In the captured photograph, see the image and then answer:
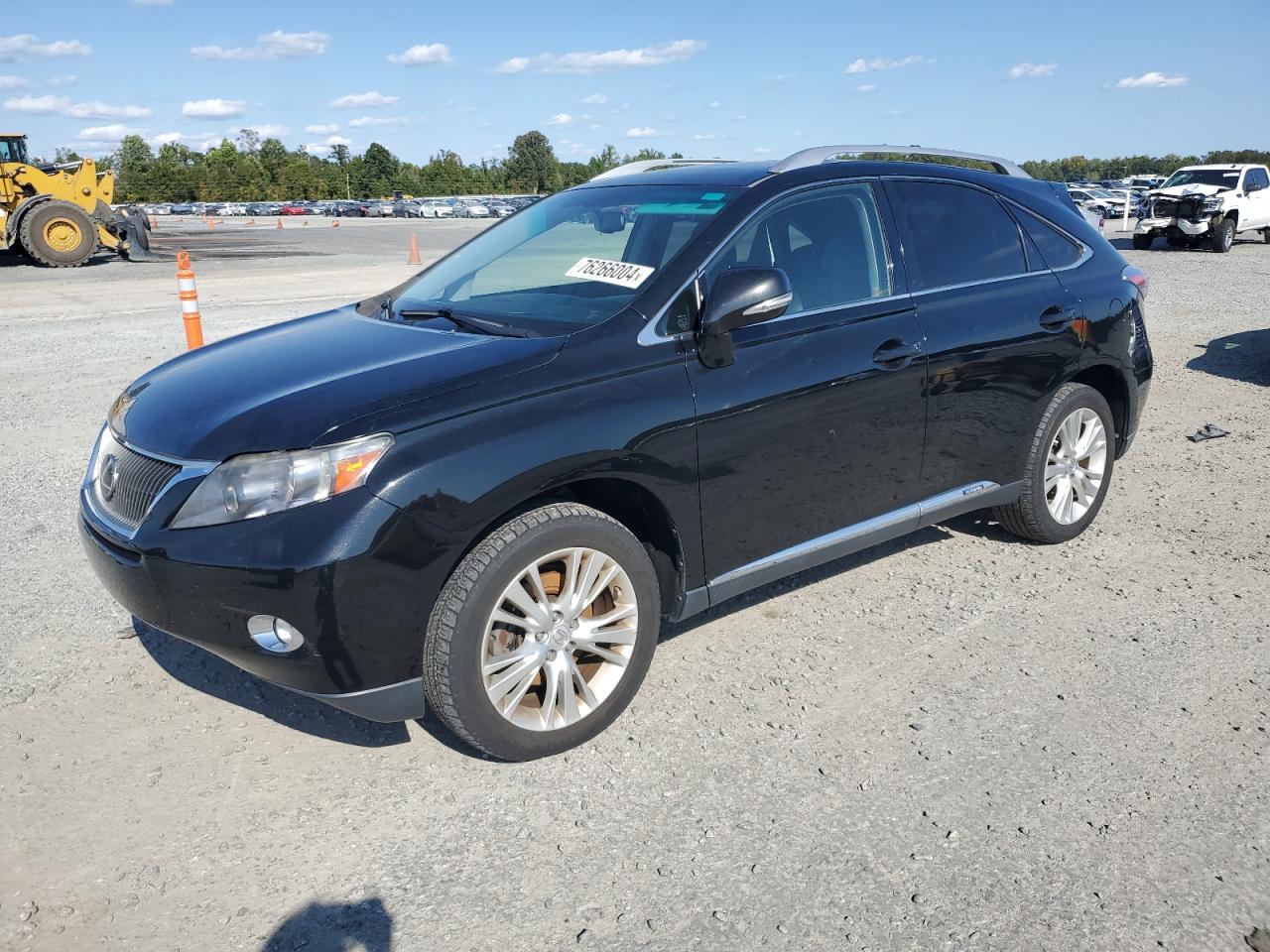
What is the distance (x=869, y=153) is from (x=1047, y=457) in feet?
5.49

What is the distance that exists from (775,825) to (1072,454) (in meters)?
2.94

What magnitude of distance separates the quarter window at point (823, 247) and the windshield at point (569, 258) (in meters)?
0.19

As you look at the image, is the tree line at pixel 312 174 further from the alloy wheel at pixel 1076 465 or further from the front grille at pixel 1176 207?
the alloy wheel at pixel 1076 465

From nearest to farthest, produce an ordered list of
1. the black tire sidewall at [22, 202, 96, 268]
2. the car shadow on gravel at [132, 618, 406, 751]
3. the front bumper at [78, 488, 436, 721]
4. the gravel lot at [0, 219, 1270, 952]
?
the gravel lot at [0, 219, 1270, 952] → the front bumper at [78, 488, 436, 721] → the car shadow on gravel at [132, 618, 406, 751] → the black tire sidewall at [22, 202, 96, 268]

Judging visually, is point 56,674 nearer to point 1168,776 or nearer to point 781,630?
point 781,630

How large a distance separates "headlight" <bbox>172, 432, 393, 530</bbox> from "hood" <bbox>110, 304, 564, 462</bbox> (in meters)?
0.05

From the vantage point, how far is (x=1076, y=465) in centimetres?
514

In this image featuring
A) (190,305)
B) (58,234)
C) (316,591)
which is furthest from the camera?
(58,234)

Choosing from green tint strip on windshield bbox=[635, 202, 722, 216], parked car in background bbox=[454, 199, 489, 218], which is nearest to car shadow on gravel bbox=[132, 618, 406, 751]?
green tint strip on windshield bbox=[635, 202, 722, 216]

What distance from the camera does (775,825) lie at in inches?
118

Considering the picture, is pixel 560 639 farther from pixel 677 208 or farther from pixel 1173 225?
pixel 1173 225

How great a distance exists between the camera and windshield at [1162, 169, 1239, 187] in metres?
24.8

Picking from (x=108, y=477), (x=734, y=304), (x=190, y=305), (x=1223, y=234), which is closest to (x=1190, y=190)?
(x=1223, y=234)

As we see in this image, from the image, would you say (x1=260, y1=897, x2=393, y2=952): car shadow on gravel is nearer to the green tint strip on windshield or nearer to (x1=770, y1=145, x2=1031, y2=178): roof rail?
the green tint strip on windshield
